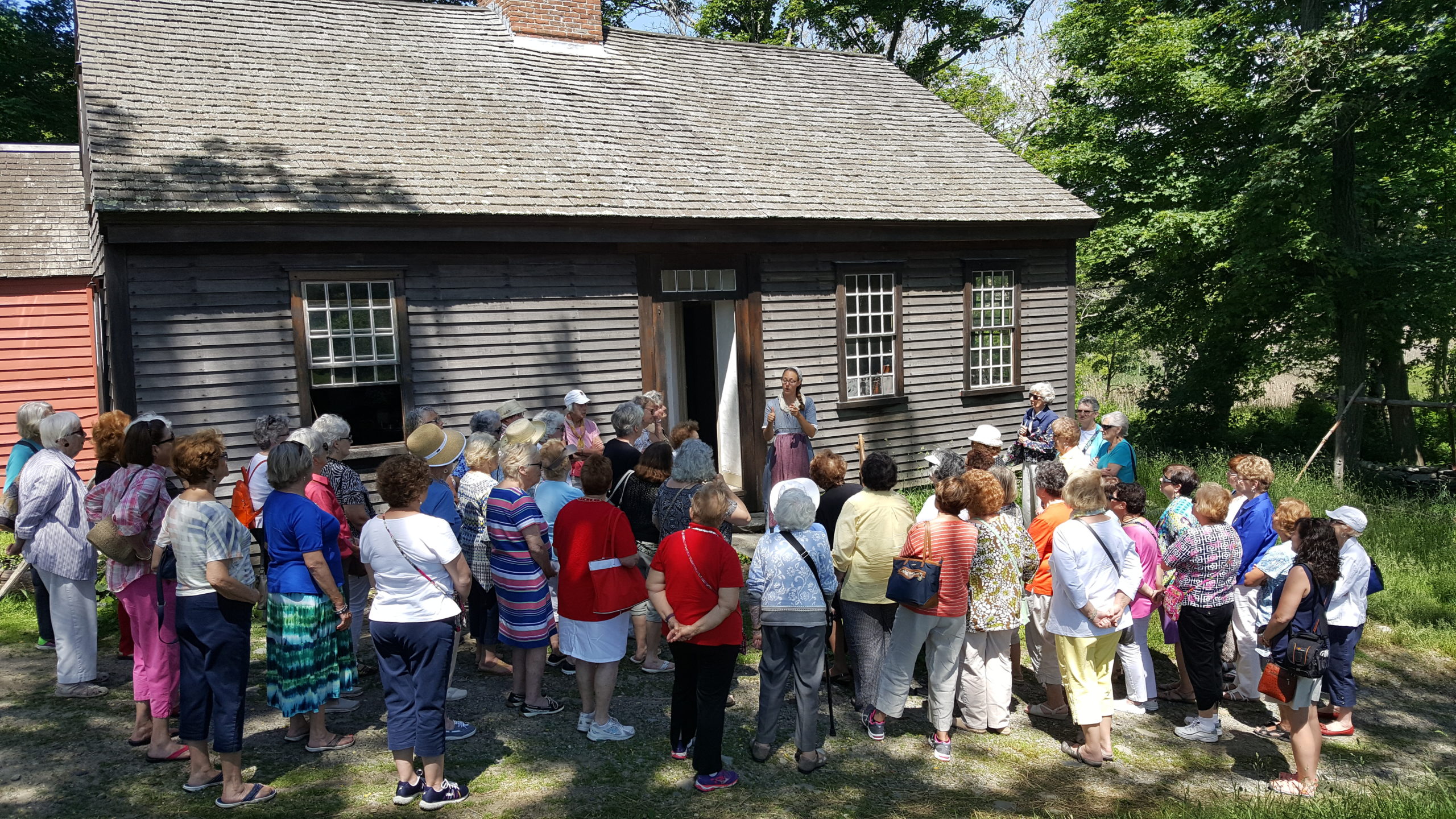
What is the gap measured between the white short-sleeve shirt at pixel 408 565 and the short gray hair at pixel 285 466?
47 cm

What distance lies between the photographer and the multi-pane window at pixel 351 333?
980 centimetres

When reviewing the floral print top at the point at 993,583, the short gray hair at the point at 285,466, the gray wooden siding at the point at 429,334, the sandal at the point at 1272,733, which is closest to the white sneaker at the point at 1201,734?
the sandal at the point at 1272,733

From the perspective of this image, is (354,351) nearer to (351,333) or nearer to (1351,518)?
(351,333)

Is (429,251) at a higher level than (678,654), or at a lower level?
higher

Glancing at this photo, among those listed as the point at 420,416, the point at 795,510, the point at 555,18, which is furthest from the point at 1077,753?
the point at 555,18

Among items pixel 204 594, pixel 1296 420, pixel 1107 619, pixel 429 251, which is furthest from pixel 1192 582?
pixel 1296 420

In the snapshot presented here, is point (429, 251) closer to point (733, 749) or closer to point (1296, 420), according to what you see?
point (733, 749)

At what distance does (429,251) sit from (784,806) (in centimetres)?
741

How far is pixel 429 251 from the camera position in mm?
10227

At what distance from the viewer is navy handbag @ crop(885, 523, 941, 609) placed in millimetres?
5320

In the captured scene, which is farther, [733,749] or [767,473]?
[767,473]

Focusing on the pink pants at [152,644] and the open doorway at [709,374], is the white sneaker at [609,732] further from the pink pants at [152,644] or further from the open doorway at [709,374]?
the open doorway at [709,374]

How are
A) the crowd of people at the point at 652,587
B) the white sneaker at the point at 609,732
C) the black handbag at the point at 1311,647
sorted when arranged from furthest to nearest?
the white sneaker at the point at 609,732
the black handbag at the point at 1311,647
the crowd of people at the point at 652,587

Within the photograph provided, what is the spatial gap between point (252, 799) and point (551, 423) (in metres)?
3.16
